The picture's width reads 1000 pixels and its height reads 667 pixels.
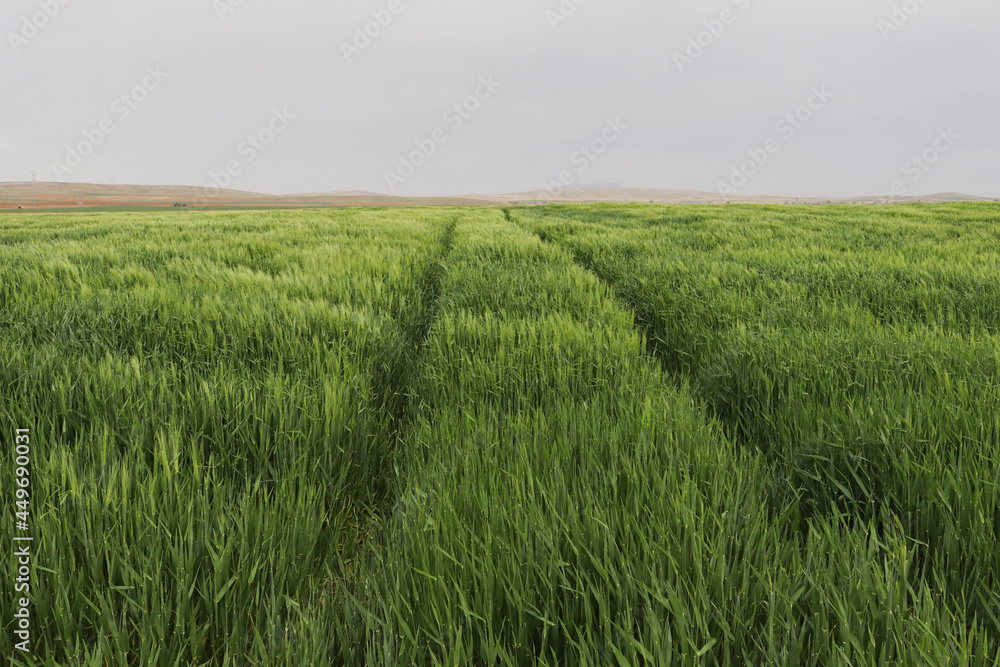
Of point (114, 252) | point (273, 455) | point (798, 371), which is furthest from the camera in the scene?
point (114, 252)

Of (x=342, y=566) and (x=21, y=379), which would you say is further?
(x=21, y=379)

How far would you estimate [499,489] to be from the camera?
98 cm

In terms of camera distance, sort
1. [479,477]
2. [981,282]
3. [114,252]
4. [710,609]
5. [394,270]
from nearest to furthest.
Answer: [710,609]
[479,477]
[981,282]
[394,270]
[114,252]

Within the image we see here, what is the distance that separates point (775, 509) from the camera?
102 centimetres

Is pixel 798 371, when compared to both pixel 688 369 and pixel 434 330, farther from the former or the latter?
pixel 434 330

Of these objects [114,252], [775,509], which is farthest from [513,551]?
[114,252]

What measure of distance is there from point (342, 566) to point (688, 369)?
1672 mm

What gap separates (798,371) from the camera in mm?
1572

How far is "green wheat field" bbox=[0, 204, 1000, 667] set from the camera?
0.69 meters

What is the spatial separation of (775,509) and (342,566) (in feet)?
3.07

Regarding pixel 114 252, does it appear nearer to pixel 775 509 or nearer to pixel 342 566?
pixel 342 566

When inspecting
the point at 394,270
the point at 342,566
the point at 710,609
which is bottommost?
the point at 342,566

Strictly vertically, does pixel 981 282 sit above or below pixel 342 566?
above

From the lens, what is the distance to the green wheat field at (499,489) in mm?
685
